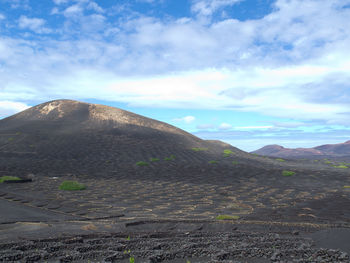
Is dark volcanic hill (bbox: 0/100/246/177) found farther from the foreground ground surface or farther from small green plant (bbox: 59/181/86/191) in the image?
small green plant (bbox: 59/181/86/191)

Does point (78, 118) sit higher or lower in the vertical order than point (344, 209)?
higher

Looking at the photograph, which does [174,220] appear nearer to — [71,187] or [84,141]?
[71,187]

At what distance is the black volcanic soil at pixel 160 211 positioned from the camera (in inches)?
234

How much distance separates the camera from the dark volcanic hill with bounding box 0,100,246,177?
29.6 metres

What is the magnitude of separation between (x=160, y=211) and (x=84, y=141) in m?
30.5

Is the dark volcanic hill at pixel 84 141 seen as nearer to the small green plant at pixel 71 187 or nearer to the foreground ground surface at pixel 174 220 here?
the foreground ground surface at pixel 174 220

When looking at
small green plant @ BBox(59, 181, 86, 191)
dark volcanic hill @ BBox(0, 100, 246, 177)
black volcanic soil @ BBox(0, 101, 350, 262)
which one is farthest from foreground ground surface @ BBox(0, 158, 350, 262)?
dark volcanic hill @ BBox(0, 100, 246, 177)

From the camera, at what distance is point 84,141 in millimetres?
40125

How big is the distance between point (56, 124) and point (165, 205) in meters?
42.3

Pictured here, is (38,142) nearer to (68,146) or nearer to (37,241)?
(68,146)

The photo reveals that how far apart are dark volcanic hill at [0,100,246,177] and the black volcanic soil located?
0.34 metres

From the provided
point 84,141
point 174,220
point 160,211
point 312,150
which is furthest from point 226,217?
point 312,150

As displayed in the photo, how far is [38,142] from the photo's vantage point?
3928cm

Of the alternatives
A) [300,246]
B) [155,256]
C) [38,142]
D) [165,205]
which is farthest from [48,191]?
[38,142]
